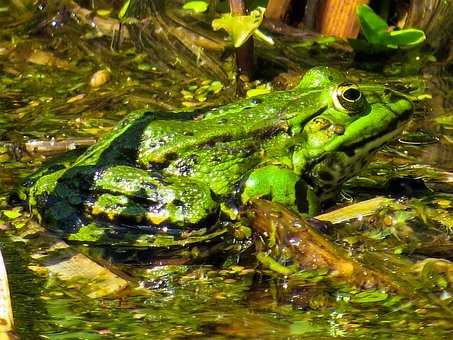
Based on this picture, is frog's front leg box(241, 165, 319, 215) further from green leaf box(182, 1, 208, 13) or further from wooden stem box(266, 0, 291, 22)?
green leaf box(182, 1, 208, 13)

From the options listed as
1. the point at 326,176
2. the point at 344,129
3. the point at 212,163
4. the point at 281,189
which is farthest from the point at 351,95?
the point at 212,163

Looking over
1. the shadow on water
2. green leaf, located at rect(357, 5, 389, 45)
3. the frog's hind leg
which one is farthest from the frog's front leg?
green leaf, located at rect(357, 5, 389, 45)

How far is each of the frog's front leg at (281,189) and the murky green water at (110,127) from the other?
43cm

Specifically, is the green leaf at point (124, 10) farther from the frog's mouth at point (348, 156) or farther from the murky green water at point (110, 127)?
the frog's mouth at point (348, 156)

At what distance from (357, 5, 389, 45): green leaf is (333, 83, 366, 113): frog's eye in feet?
5.89

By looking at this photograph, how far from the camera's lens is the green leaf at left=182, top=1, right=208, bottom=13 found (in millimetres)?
7078

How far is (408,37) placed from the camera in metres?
6.57

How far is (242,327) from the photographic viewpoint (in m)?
3.61

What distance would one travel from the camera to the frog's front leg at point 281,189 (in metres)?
4.56

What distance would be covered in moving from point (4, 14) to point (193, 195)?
12.2 feet

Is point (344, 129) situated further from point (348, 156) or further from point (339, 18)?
point (339, 18)

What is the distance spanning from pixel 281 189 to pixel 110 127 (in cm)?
172

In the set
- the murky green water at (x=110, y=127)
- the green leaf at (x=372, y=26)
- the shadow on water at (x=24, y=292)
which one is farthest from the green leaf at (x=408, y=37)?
the shadow on water at (x=24, y=292)

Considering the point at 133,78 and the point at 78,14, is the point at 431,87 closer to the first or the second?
the point at 133,78
